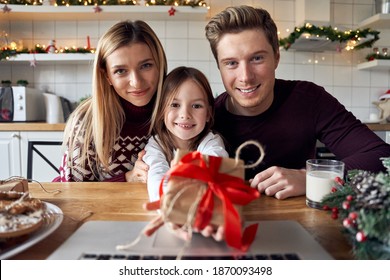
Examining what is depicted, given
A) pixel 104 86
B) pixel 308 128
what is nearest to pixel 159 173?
pixel 104 86

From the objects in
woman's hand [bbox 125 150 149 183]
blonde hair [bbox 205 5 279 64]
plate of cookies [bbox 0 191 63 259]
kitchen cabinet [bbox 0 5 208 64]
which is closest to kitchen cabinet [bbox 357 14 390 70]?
kitchen cabinet [bbox 0 5 208 64]

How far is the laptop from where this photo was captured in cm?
46

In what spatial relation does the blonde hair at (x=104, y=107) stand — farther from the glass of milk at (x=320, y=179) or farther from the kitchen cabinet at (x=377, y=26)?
the kitchen cabinet at (x=377, y=26)

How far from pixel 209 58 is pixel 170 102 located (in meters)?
1.96

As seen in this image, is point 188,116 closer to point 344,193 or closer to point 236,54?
point 236,54

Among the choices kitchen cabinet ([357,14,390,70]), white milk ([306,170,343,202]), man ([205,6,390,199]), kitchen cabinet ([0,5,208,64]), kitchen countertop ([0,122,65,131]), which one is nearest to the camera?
white milk ([306,170,343,202])

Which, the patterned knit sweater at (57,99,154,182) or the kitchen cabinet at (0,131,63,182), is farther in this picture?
the kitchen cabinet at (0,131,63,182)

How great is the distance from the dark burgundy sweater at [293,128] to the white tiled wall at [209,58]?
5.35ft

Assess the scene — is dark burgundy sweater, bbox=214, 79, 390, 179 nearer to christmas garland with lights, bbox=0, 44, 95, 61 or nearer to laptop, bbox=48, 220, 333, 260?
laptop, bbox=48, 220, 333, 260

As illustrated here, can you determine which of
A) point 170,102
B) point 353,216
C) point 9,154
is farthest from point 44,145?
point 353,216

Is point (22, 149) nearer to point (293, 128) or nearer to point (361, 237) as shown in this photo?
point (293, 128)

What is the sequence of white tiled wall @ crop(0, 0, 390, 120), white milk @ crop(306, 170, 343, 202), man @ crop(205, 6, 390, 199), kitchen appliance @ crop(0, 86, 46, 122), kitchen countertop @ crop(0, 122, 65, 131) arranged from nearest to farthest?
white milk @ crop(306, 170, 343, 202)
man @ crop(205, 6, 390, 199)
kitchen countertop @ crop(0, 122, 65, 131)
kitchen appliance @ crop(0, 86, 46, 122)
white tiled wall @ crop(0, 0, 390, 120)

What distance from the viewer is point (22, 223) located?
505 millimetres

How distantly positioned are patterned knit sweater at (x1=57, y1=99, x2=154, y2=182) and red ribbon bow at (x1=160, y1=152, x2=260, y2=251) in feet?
2.26
